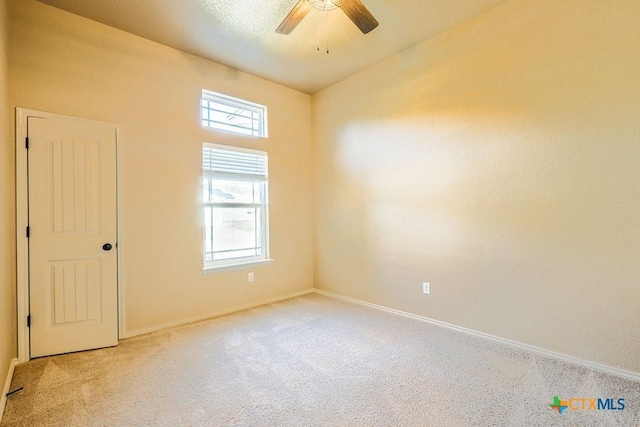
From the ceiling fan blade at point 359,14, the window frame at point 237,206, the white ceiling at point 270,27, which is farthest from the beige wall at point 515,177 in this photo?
the window frame at point 237,206

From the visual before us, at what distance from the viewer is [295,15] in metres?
2.26

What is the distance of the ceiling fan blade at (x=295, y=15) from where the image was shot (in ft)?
7.12

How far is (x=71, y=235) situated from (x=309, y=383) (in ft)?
8.02

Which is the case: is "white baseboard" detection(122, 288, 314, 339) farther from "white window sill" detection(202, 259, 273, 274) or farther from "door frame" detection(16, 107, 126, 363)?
"door frame" detection(16, 107, 126, 363)

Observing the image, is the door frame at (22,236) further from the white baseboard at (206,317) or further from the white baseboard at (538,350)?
the white baseboard at (538,350)

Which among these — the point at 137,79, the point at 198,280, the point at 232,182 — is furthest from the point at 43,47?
the point at 198,280

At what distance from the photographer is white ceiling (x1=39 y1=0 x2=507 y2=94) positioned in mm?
2588

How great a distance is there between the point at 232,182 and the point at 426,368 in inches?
117

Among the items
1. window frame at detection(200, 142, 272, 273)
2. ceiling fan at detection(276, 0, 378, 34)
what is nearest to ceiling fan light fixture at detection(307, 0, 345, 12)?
ceiling fan at detection(276, 0, 378, 34)

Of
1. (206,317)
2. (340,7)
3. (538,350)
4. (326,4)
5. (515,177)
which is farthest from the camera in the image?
(206,317)

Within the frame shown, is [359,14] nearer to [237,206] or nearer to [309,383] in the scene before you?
[237,206]

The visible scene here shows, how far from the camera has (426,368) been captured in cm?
228

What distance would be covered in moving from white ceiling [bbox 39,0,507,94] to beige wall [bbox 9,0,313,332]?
0.64 feet

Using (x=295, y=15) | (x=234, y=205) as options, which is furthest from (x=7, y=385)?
(x=295, y=15)
